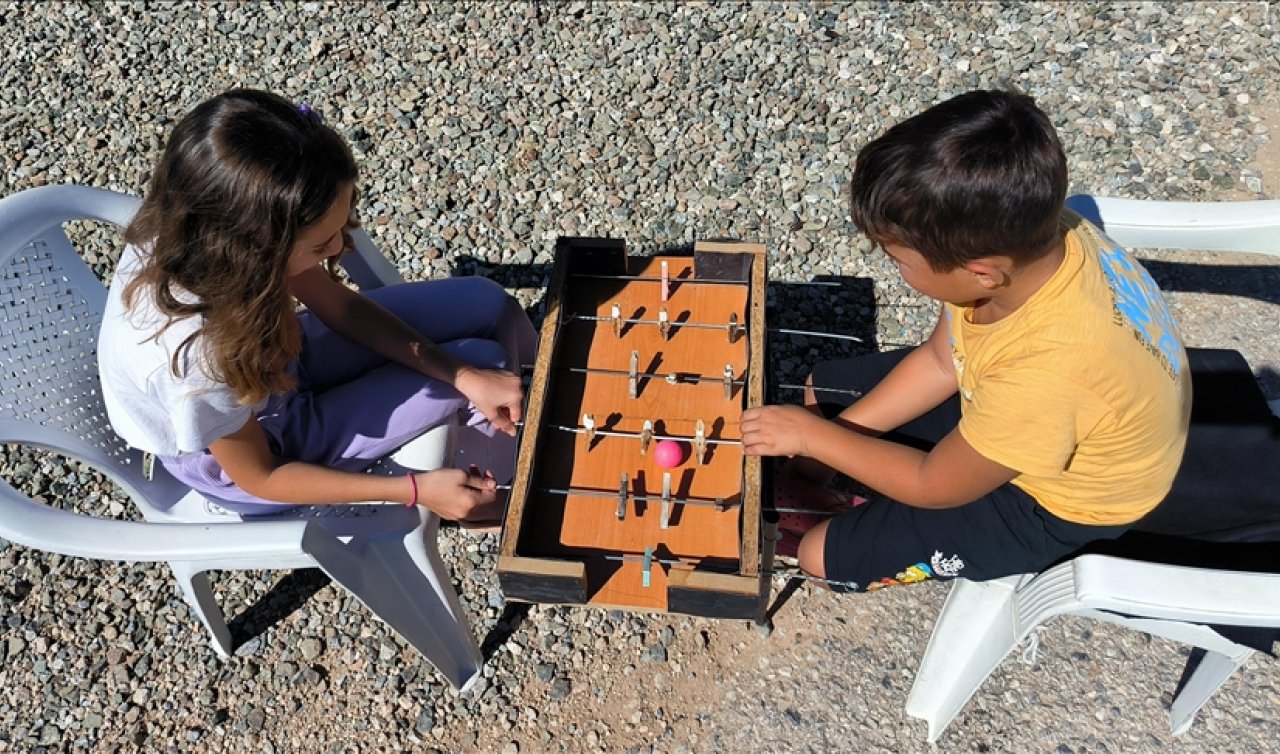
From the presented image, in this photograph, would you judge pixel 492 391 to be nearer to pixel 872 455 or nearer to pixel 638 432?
pixel 638 432

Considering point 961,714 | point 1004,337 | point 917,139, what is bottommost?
→ point 961,714

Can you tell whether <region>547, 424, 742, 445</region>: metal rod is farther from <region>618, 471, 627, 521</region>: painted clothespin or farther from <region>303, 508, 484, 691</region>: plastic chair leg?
<region>303, 508, 484, 691</region>: plastic chair leg

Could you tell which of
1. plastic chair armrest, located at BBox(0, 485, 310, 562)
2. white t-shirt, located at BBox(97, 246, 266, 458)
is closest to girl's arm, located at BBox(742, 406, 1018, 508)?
plastic chair armrest, located at BBox(0, 485, 310, 562)

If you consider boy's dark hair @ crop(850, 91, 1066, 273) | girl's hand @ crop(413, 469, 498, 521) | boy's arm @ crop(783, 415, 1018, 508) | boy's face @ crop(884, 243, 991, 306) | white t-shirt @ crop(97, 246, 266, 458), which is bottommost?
girl's hand @ crop(413, 469, 498, 521)

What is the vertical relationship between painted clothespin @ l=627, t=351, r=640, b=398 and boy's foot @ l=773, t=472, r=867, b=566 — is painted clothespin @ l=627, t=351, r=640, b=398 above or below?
above

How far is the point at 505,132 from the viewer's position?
152 inches

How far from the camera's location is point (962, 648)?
7.15 feet

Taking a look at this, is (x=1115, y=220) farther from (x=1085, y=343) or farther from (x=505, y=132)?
(x=505, y=132)

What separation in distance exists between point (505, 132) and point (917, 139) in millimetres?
2547

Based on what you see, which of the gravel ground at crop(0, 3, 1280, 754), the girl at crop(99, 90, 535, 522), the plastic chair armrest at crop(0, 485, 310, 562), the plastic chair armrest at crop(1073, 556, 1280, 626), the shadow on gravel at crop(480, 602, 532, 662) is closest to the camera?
the plastic chair armrest at crop(1073, 556, 1280, 626)

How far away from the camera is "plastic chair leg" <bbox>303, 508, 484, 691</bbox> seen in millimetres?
1954

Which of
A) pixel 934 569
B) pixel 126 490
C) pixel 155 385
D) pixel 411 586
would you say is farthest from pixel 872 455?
pixel 126 490

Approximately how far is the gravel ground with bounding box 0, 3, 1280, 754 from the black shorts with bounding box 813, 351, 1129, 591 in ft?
1.80

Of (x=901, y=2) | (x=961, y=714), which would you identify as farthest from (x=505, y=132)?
(x=961, y=714)
